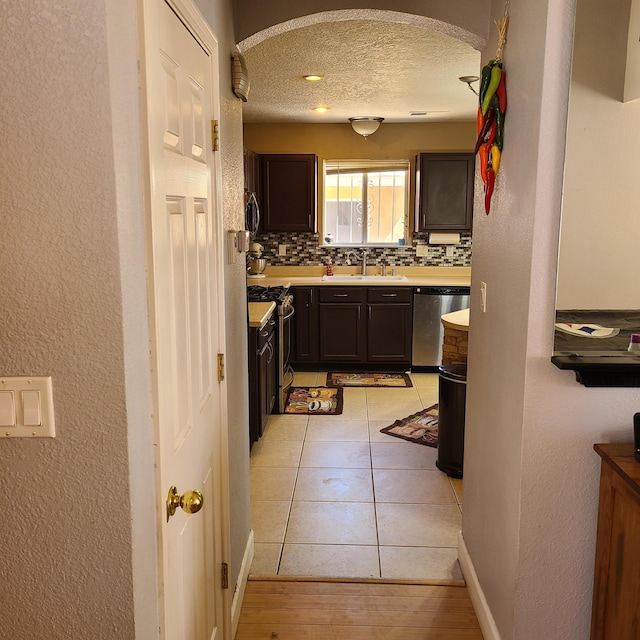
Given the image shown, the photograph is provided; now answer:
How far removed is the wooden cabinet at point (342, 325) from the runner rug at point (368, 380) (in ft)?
0.65

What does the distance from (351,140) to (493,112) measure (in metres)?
4.40

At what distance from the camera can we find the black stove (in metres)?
4.64

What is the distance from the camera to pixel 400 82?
4.41 meters

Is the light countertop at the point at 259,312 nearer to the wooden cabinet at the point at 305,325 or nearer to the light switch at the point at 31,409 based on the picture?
the wooden cabinet at the point at 305,325

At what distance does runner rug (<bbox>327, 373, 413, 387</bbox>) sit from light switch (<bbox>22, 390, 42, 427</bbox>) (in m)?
4.58

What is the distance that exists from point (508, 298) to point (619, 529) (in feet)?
2.45

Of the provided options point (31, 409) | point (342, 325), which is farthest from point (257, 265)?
point (31, 409)

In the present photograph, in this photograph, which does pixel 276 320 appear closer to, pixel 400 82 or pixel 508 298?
pixel 400 82

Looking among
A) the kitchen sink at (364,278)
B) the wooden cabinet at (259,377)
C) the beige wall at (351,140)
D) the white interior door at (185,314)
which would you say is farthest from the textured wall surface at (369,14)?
the beige wall at (351,140)

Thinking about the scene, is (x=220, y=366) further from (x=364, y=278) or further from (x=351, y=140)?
(x=351, y=140)

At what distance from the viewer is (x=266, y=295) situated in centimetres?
477

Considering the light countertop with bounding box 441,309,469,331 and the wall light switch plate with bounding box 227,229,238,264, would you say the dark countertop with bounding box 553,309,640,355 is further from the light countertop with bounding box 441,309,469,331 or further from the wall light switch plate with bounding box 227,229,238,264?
the light countertop with bounding box 441,309,469,331

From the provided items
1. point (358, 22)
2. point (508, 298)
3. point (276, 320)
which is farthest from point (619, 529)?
point (276, 320)

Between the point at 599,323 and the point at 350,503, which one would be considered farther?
the point at 350,503
